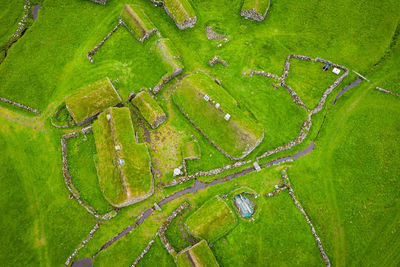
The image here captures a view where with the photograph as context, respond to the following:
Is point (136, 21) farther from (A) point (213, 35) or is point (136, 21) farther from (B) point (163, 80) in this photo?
(A) point (213, 35)

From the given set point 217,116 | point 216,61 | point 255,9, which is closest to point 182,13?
point 216,61

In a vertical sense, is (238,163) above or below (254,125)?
below

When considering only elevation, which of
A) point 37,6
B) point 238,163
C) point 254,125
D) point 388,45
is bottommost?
point 388,45

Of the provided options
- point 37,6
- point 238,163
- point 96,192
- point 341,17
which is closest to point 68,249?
point 96,192

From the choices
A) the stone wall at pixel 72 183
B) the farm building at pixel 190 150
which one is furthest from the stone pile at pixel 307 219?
the stone wall at pixel 72 183

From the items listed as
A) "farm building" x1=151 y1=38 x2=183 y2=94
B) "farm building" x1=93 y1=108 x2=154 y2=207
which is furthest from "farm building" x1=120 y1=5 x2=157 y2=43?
"farm building" x1=93 y1=108 x2=154 y2=207

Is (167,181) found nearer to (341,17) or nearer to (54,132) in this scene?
(54,132)

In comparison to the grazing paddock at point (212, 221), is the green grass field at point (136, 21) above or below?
above

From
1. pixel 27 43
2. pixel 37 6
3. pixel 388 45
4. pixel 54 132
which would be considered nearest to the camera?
pixel 54 132

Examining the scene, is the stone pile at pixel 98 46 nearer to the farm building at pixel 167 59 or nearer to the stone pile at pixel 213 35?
the farm building at pixel 167 59
